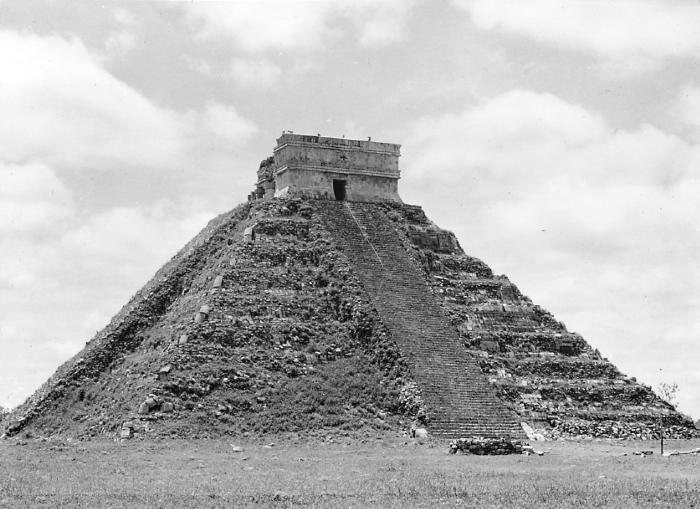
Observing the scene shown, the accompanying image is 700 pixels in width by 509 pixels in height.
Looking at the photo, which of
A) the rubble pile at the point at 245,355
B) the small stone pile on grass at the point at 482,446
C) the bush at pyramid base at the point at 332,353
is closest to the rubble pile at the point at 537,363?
the bush at pyramid base at the point at 332,353

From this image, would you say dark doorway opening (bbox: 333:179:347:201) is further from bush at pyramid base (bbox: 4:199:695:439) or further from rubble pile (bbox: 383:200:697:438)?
rubble pile (bbox: 383:200:697:438)

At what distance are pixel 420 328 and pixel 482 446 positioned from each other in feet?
33.2

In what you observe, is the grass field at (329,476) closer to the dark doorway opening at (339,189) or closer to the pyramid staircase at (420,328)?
the pyramid staircase at (420,328)

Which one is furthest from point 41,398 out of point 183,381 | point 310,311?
point 310,311

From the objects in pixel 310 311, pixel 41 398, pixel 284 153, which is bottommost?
pixel 41 398

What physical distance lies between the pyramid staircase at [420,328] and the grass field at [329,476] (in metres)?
2.55

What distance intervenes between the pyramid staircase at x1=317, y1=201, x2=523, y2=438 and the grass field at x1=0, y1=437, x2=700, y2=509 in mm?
2547

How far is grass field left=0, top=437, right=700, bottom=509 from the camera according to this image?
966 inches

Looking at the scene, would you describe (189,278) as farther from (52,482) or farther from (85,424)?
(52,482)

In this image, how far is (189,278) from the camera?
165 feet

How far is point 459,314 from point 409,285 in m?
2.50

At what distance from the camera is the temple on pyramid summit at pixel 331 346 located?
39.6m

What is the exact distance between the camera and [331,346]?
43.3 m

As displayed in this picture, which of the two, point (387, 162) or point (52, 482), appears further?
point (387, 162)
